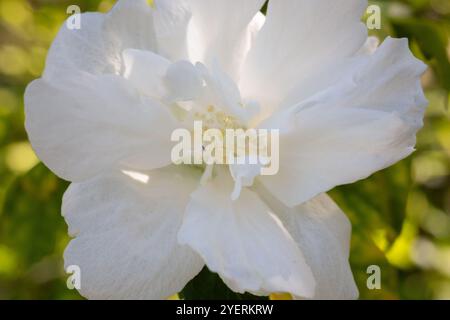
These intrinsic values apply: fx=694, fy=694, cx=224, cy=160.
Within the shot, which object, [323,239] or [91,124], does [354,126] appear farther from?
[91,124]

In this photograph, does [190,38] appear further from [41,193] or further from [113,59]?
[41,193]

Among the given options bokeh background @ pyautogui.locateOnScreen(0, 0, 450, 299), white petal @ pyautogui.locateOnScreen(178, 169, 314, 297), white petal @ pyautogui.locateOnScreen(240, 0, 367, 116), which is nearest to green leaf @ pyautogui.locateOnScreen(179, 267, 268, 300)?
bokeh background @ pyautogui.locateOnScreen(0, 0, 450, 299)

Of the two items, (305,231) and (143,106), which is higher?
(143,106)

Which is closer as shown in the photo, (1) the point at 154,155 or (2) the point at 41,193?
(1) the point at 154,155

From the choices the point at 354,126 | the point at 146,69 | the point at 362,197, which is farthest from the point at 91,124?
the point at 362,197

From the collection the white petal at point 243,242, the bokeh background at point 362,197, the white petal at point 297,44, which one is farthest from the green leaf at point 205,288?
the white petal at point 297,44

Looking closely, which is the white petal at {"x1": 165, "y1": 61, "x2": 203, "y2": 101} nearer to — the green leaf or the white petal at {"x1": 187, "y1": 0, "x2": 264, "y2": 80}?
the white petal at {"x1": 187, "y1": 0, "x2": 264, "y2": 80}
